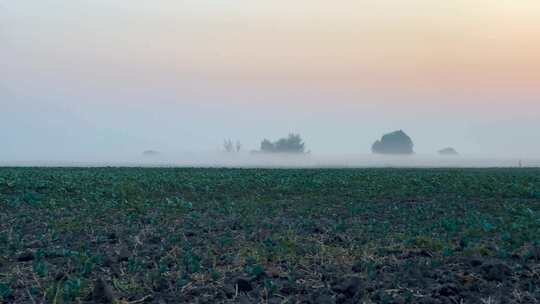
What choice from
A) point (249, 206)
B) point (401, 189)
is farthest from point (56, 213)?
point (401, 189)

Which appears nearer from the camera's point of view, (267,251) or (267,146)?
(267,251)

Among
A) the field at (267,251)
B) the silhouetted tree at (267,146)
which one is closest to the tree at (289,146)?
the silhouetted tree at (267,146)

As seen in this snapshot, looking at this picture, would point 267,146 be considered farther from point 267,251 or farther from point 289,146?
point 267,251

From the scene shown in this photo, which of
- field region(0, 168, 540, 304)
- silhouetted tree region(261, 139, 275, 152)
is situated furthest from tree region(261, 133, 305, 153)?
field region(0, 168, 540, 304)

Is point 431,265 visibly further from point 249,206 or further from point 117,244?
point 249,206

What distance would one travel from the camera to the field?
29.5ft

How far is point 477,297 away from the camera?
28.6 feet

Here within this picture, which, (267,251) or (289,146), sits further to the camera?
(289,146)

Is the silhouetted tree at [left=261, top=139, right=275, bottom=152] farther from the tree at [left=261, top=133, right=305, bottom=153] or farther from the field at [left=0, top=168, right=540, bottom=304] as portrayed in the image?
the field at [left=0, top=168, right=540, bottom=304]

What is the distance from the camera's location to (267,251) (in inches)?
468

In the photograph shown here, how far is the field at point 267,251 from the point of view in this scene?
354 inches

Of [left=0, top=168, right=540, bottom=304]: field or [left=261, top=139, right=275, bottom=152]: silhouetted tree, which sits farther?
[left=261, top=139, right=275, bottom=152]: silhouetted tree

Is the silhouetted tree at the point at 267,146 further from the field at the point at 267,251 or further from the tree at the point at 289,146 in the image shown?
the field at the point at 267,251

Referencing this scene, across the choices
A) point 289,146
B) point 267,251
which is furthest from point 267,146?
point 267,251
